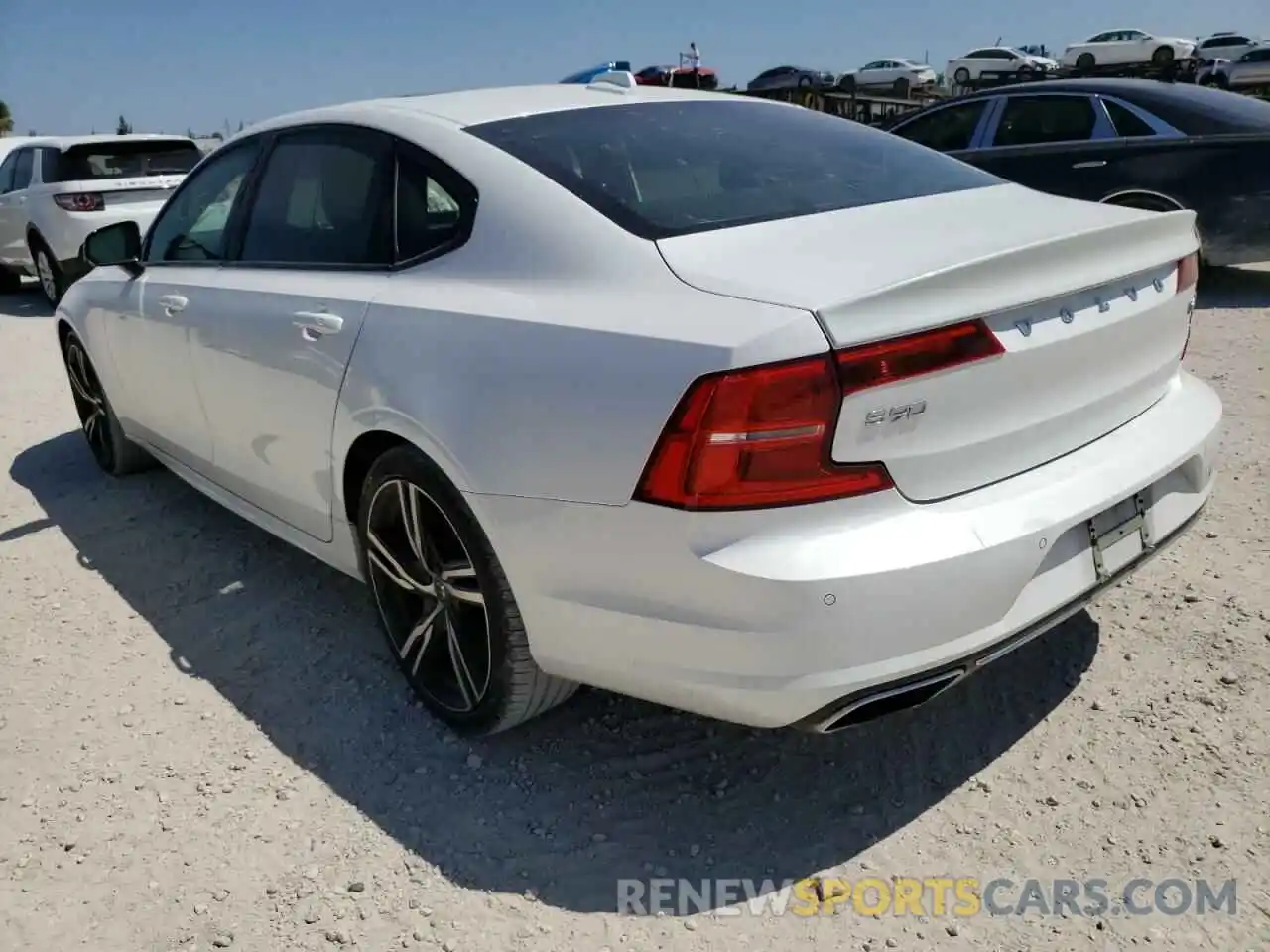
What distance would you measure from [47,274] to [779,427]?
10443 millimetres

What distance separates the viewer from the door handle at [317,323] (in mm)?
2641

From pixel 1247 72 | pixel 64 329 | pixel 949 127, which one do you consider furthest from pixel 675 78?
pixel 1247 72

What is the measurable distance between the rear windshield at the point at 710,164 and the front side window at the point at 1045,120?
15.6 ft

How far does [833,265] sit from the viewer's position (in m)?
1.92

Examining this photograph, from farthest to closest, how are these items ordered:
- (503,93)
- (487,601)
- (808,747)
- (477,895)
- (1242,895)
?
1. (503,93)
2. (808,747)
3. (487,601)
4. (477,895)
5. (1242,895)

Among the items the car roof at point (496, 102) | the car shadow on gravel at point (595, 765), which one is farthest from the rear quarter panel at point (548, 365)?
the car shadow on gravel at point (595, 765)

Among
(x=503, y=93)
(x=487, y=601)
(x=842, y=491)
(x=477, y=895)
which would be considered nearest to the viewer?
(x=842, y=491)

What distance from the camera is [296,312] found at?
2816 millimetres

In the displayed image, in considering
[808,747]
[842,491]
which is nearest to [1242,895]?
[808,747]

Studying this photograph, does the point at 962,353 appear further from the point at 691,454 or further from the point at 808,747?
the point at 808,747

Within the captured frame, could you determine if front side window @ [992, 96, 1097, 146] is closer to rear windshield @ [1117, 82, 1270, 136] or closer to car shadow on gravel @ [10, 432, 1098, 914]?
rear windshield @ [1117, 82, 1270, 136]

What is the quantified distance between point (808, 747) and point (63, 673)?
88.7 inches
